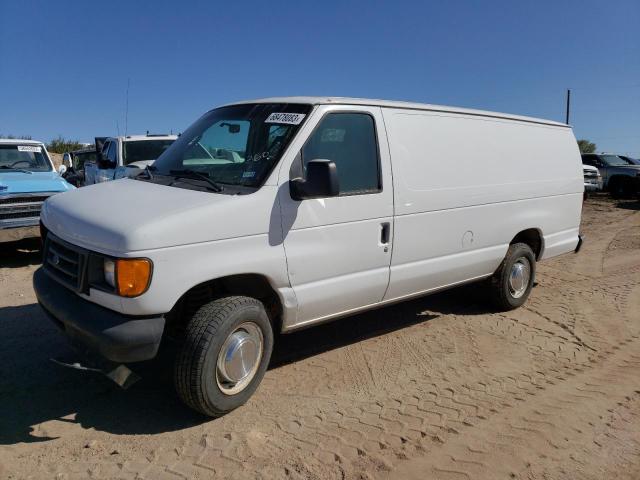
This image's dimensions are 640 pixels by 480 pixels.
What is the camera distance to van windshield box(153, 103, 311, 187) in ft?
12.8

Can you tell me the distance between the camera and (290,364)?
465 cm

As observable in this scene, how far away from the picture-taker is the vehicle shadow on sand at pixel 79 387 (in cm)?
364

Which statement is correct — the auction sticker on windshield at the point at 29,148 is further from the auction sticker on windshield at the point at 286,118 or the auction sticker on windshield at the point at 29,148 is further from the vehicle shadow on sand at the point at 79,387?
the auction sticker on windshield at the point at 286,118

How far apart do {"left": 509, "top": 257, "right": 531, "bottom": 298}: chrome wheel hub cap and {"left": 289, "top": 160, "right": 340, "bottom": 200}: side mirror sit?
3224 mm

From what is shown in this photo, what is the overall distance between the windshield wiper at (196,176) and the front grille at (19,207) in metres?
4.77

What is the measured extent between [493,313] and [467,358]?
4.87 feet

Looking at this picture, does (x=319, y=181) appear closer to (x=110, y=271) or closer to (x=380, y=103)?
(x=380, y=103)

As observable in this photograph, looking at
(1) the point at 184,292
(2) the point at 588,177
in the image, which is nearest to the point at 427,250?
(1) the point at 184,292

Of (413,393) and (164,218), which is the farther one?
(413,393)

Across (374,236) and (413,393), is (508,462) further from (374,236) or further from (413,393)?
(374,236)

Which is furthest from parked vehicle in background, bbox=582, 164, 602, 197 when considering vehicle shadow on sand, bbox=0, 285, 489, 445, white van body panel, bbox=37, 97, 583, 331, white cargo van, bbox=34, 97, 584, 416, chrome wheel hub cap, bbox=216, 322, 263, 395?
chrome wheel hub cap, bbox=216, 322, 263, 395

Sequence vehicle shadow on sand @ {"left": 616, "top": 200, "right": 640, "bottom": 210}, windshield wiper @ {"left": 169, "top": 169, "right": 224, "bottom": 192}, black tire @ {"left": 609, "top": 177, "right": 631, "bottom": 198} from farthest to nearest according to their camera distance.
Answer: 1. black tire @ {"left": 609, "top": 177, "right": 631, "bottom": 198}
2. vehicle shadow on sand @ {"left": 616, "top": 200, "right": 640, "bottom": 210}
3. windshield wiper @ {"left": 169, "top": 169, "right": 224, "bottom": 192}

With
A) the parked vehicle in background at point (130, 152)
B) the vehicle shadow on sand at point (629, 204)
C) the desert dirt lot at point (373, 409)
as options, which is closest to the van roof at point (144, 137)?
the parked vehicle in background at point (130, 152)

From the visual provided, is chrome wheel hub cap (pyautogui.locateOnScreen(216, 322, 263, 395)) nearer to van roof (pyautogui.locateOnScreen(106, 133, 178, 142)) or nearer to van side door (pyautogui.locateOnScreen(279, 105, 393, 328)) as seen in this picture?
van side door (pyautogui.locateOnScreen(279, 105, 393, 328))
